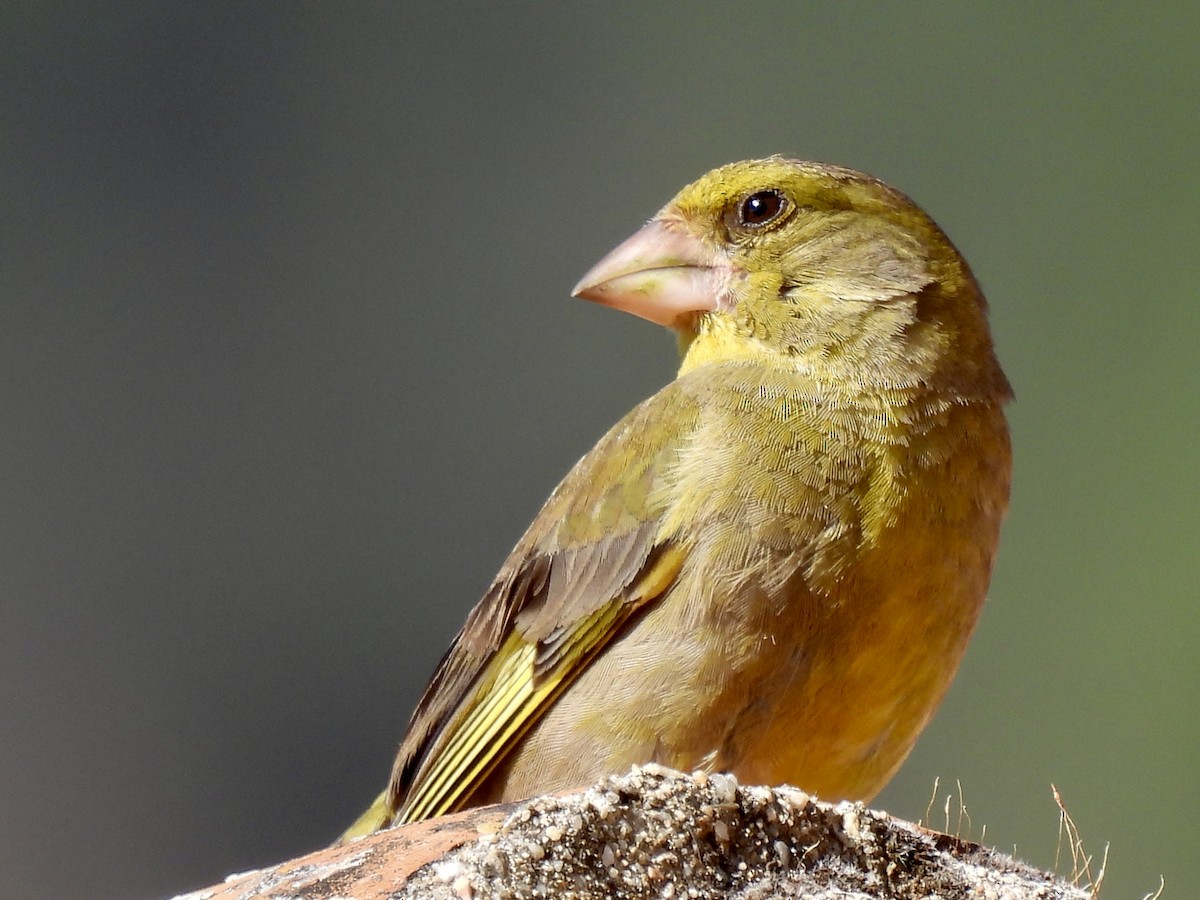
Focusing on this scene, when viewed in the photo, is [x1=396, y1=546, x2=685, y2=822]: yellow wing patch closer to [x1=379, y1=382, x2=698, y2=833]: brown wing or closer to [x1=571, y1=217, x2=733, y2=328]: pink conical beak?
[x1=379, y1=382, x2=698, y2=833]: brown wing

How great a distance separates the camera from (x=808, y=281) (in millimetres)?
2408

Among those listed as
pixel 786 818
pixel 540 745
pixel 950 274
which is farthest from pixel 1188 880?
pixel 786 818

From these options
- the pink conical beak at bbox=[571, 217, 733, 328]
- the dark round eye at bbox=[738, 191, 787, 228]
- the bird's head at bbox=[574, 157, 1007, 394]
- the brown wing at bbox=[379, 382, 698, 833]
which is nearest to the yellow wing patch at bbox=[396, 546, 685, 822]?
the brown wing at bbox=[379, 382, 698, 833]

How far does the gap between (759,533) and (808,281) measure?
618 millimetres

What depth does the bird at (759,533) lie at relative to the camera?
194 centimetres

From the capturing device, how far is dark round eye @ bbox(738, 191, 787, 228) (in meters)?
2.51

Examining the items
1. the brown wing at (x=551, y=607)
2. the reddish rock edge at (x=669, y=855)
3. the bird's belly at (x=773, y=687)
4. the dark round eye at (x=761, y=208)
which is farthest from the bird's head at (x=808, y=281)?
the reddish rock edge at (x=669, y=855)

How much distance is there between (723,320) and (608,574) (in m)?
0.50

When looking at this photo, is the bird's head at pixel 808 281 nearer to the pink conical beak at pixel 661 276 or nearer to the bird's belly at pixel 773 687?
the pink conical beak at pixel 661 276

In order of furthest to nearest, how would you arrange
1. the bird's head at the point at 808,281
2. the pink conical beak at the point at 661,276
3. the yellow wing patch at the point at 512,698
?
the pink conical beak at the point at 661,276 < the bird's head at the point at 808,281 < the yellow wing patch at the point at 512,698

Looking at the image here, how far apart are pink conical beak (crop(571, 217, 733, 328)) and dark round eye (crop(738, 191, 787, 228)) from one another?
90 mm

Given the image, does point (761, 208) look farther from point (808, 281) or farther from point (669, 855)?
point (669, 855)

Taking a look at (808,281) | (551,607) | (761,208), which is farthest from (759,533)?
(761,208)

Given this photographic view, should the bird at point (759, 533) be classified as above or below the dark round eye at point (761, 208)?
below
